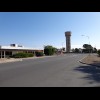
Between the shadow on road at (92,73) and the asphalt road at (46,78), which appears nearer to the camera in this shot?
the asphalt road at (46,78)

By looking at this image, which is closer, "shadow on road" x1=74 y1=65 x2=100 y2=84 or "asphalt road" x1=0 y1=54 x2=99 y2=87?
"asphalt road" x1=0 y1=54 x2=99 y2=87

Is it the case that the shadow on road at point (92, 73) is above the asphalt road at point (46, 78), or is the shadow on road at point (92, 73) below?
below

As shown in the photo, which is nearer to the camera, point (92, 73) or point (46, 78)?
point (46, 78)

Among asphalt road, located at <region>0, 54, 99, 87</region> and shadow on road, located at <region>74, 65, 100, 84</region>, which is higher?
asphalt road, located at <region>0, 54, 99, 87</region>

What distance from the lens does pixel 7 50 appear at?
7562 centimetres
